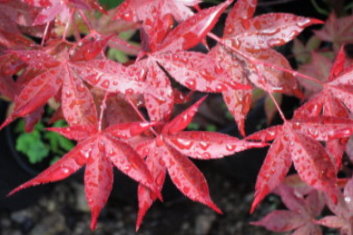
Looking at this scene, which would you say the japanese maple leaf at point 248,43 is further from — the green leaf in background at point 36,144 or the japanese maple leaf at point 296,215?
the green leaf in background at point 36,144

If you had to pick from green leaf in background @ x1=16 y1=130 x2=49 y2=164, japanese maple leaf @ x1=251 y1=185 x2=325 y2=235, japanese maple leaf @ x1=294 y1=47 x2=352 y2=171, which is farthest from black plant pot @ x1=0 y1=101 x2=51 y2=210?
japanese maple leaf @ x1=294 y1=47 x2=352 y2=171

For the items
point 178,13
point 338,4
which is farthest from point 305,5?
point 178,13

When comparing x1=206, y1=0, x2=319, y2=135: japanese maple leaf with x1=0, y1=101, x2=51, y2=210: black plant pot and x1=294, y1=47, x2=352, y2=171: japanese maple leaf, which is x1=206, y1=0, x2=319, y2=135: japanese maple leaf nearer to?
x1=294, y1=47, x2=352, y2=171: japanese maple leaf

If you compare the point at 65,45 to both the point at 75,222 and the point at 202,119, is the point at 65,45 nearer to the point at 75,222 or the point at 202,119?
the point at 202,119

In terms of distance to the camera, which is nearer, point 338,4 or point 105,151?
point 105,151

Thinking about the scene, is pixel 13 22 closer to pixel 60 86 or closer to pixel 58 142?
pixel 60 86

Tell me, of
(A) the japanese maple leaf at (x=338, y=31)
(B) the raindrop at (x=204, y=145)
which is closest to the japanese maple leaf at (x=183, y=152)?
(B) the raindrop at (x=204, y=145)
